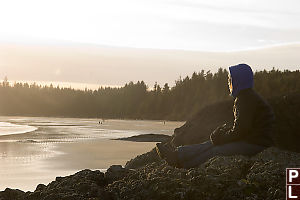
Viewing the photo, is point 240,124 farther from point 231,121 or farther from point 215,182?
point 231,121

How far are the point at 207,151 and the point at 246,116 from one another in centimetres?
92

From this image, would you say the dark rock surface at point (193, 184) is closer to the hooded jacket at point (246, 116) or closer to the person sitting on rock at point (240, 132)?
the person sitting on rock at point (240, 132)

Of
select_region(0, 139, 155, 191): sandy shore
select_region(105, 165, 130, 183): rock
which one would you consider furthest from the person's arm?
select_region(0, 139, 155, 191): sandy shore

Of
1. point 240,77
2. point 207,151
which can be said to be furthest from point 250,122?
point 207,151

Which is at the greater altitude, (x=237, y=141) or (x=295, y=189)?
(x=237, y=141)

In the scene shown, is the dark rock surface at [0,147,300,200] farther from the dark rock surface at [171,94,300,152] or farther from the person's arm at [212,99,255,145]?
the dark rock surface at [171,94,300,152]

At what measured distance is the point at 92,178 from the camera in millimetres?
7297

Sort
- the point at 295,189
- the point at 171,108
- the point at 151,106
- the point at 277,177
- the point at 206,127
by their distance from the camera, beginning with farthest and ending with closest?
the point at 151,106
the point at 171,108
the point at 206,127
the point at 277,177
the point at 295,189

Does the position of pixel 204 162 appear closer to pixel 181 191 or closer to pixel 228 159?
pixel 228 159

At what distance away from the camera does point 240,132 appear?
6.74 meters

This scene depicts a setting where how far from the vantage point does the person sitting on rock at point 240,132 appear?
21.7ft

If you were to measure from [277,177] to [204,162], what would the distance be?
1295mm

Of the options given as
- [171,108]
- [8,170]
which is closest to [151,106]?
[171,108]

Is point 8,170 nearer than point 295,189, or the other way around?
point 295,189
